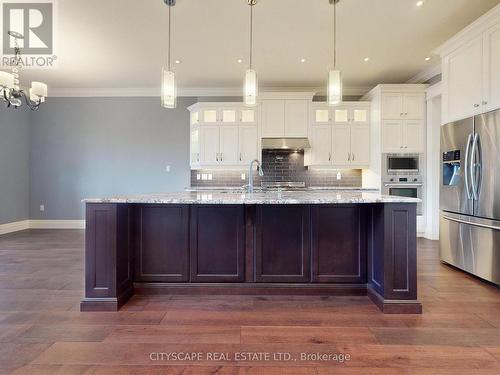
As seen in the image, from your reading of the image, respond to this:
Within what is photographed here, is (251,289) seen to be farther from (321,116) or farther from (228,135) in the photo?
(321,116)

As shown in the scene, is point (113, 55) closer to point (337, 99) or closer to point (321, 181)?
point (337, 99)

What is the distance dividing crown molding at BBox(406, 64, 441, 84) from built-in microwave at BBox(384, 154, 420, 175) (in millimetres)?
1415

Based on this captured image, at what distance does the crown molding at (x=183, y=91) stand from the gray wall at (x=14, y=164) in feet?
2.79

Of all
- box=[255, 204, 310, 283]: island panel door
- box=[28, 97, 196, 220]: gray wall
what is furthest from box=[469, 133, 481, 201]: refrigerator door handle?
box=[28, 97, 196, 220]: gray wall

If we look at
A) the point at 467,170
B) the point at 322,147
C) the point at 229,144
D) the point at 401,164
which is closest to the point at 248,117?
the point at 229,144

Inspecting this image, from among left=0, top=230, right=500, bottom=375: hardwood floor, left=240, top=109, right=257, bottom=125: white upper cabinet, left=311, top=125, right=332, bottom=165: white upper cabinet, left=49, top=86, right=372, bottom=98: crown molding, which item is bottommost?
left=0, top=230, right=500, bottom=375: hardwood floor

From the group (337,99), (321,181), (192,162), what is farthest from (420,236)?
(192,162)

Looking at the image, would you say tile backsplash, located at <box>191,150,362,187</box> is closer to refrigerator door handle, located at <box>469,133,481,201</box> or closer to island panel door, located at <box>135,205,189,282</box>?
refrigerator door handle, located at <box>469,133,481,201</box>

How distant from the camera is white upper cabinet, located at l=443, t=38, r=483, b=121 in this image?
3160 millimetres

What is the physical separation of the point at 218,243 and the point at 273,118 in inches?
142

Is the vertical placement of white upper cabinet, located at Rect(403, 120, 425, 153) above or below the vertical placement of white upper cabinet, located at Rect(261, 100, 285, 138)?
below

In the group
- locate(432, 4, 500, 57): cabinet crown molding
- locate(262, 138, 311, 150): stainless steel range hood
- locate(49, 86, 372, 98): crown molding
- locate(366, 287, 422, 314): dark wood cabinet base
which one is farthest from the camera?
locate(49, 86, 372, 98): crown molding

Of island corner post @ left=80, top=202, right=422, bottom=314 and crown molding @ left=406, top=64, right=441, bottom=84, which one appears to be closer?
island corner post @ left=80, top=202, right=422, bottom=314

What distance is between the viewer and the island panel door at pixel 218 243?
2.69m
